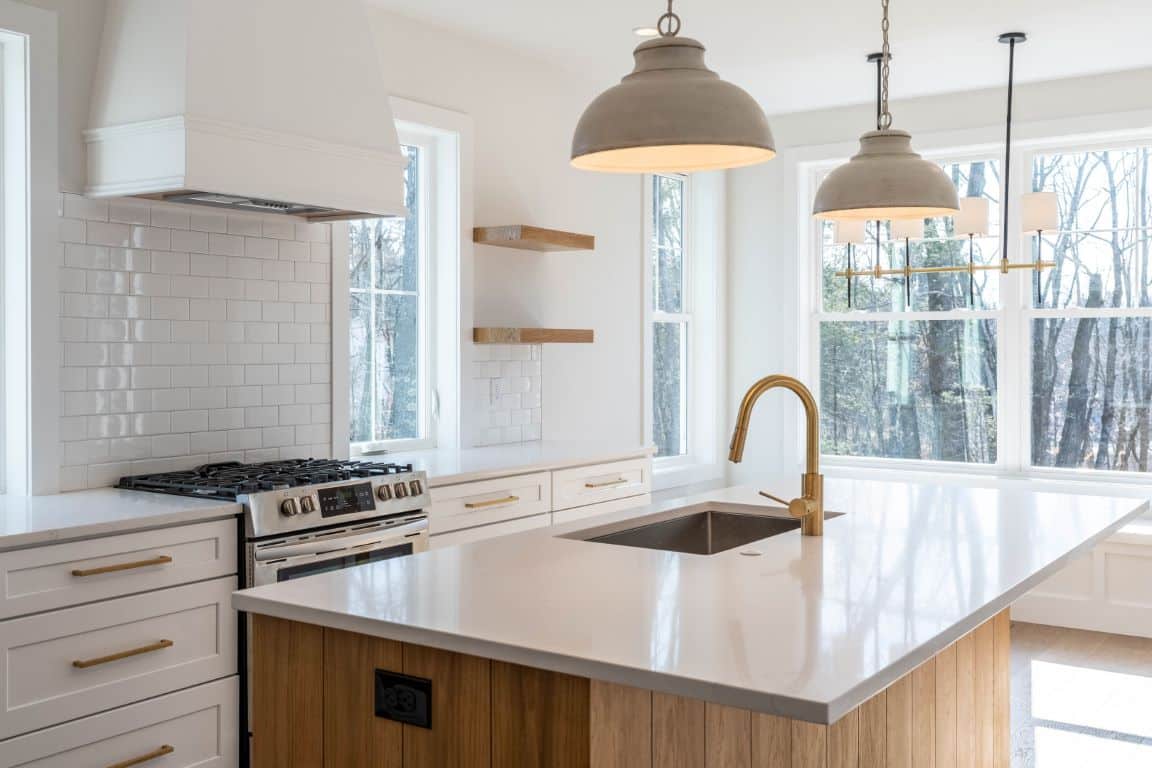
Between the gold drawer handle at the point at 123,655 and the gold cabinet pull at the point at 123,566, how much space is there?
0.22 metres

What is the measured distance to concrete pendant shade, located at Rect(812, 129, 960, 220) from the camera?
2.84 meters

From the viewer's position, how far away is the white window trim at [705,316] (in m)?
6.64

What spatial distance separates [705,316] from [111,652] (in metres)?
4.39

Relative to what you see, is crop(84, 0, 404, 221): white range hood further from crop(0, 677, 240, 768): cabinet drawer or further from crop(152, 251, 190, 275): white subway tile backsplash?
crop(0, 677, 240, 768): cabinet drawer

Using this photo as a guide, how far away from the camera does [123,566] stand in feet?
9.48

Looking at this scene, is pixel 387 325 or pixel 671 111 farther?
pixel 387 325

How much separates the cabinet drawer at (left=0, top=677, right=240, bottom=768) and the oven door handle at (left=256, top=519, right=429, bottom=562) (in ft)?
1.25

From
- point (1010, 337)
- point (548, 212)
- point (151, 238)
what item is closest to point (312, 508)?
point (151, 238)

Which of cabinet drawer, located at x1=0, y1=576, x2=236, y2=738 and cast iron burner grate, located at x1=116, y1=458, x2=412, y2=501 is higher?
cast iron burner grate, located at x1=116, y1=458, x2=412, y2=501

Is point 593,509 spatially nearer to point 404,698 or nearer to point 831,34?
point 831,34

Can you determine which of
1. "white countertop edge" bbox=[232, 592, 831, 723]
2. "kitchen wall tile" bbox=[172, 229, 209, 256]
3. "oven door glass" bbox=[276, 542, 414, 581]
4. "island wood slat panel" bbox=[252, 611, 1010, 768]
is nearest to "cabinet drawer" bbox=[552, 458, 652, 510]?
"oven door glass" bbox=[276, 542, 414, 581]

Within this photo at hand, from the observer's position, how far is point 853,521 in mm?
2918

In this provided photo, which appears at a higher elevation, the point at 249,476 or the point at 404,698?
the point at 249,476

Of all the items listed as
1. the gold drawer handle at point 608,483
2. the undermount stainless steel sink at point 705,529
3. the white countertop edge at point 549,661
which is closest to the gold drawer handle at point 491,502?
the gold drawer handle at point 608,483
